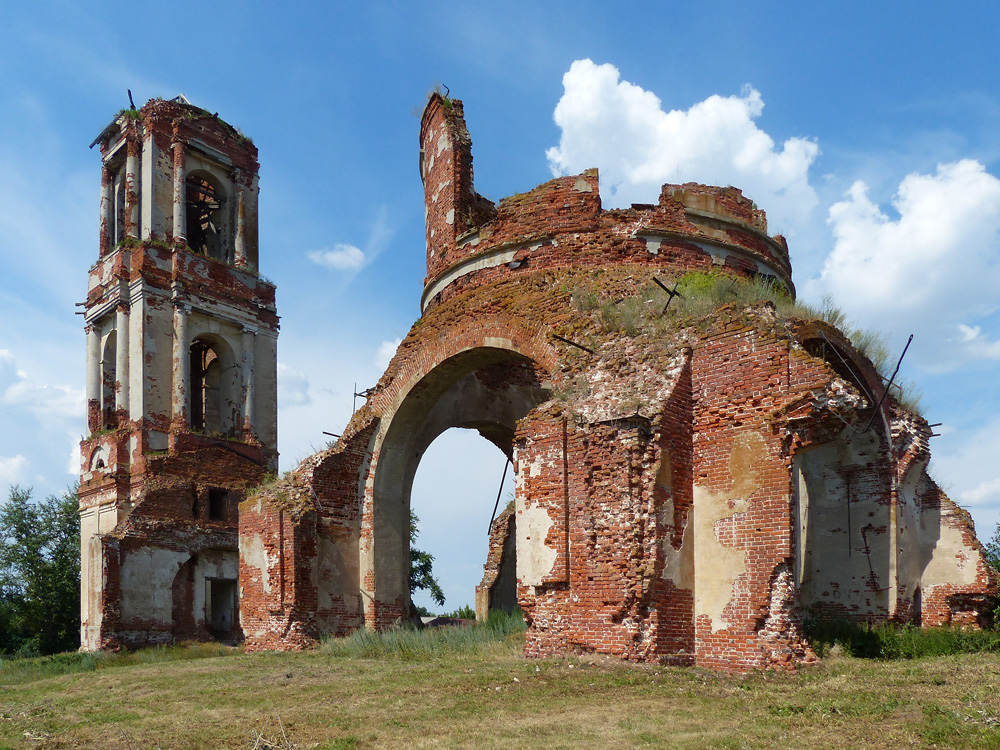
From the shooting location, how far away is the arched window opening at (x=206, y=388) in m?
22.7

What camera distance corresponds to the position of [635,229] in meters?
11.9

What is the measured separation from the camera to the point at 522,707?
6688mm

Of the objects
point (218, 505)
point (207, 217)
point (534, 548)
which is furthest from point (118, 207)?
point (534, 548)

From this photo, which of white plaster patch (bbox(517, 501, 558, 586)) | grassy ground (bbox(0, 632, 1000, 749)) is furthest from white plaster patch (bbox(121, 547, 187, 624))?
white plaster patch (bbox(517, 501, 558, 586))

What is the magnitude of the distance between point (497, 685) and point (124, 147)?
67.2 ft

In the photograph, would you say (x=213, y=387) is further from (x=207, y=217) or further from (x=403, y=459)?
(x=403, y=459)

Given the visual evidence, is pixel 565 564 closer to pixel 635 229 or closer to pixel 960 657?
pixel 960 657

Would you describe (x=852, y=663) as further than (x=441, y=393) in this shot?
No

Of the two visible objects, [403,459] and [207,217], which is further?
[207,217]

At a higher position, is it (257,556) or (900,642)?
(257,556)

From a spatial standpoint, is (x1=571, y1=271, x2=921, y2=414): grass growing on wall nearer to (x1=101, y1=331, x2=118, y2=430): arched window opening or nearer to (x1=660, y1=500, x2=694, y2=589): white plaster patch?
(x1=660, y1=500, x2=694, y2=589): white plaster patch

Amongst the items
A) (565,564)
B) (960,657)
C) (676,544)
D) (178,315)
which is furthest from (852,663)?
(178,315)

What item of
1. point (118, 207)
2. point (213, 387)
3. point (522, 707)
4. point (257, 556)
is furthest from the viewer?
point (118, 207)

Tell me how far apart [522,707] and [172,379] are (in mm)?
16706
